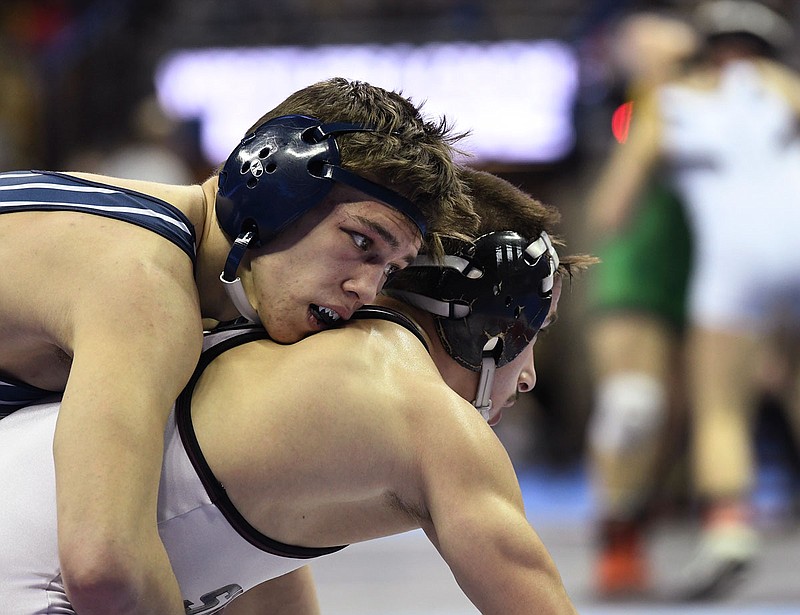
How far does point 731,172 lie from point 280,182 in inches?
129

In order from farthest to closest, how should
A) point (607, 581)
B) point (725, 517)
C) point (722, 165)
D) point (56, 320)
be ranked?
1. point (722, 165)
2. point (607, 581)
3. point (725, 517)
4. point (56, 320)

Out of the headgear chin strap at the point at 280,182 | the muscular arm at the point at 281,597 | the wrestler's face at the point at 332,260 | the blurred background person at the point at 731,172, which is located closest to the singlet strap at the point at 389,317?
the wrestler's face at the point at 332,260

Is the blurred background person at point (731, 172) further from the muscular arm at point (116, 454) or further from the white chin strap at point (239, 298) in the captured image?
the muscular arm at point (116, 454)

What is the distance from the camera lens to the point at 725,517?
4.23 m

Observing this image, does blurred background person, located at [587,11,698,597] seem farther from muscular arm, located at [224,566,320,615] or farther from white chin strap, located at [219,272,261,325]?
white chin strap, located at [219,272,261,325]

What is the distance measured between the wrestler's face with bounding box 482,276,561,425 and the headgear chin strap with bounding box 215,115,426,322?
1.17 ft

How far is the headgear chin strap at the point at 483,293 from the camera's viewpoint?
220 cm

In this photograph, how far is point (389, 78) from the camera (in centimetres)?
916

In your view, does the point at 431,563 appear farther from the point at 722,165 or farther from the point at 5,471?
the point at 5,471

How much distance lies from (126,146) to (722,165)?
362 cm

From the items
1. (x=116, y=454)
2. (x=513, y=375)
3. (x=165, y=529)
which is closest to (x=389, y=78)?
(x=513, y=375)

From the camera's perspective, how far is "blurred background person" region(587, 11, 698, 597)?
4652 millimetres

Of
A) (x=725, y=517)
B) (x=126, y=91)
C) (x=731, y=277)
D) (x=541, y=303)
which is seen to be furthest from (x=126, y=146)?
(x=541, y=303)

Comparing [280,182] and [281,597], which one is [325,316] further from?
[281,597]
